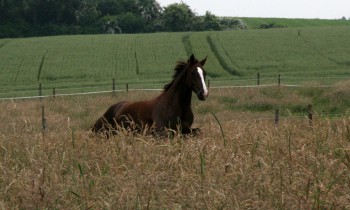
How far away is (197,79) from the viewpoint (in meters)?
10.8

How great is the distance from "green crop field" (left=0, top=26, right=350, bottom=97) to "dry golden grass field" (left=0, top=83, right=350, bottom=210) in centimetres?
3466

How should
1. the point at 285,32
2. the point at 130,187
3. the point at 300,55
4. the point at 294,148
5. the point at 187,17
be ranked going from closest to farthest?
the point at 130,187
the point at 294,148
the point at 300,55
the point at 285,32
the point at 187,17

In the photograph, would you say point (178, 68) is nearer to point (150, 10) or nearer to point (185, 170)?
point (185, 170)

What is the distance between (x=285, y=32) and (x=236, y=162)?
6531 cm

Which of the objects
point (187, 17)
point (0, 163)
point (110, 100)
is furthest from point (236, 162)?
point (187, 17)

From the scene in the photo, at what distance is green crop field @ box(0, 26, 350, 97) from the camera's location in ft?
154

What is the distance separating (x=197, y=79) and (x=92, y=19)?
3662 inches

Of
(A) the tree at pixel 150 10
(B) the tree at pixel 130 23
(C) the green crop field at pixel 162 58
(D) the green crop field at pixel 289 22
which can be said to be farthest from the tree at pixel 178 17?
(C) the green crop field at pixel 162 58

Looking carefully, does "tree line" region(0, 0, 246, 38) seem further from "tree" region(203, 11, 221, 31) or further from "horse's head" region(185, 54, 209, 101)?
"horse's head" region(185, 54, 209, 101)

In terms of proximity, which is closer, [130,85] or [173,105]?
[173,105]

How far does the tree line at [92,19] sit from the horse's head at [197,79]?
84176 millimetres

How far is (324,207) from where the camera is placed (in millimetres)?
4238

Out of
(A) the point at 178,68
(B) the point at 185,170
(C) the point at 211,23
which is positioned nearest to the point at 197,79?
(A) the point at 178,68

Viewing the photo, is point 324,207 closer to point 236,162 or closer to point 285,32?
point 236,162
